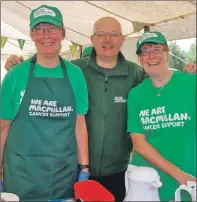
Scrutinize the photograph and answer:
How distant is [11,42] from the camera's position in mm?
6438

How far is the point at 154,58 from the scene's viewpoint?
121 centimetres

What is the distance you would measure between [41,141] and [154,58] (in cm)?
56

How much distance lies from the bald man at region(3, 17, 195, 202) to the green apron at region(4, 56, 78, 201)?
0.27 meters

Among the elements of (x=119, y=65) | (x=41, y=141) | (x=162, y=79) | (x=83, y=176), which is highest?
(x=119, y=65)

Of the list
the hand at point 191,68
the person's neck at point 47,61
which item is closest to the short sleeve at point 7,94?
the person's neck at point 47,61

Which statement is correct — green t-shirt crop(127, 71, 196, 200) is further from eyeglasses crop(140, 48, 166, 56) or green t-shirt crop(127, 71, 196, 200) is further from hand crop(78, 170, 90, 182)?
hand crop(78, 170, 90, 182)

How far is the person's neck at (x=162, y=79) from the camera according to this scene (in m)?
1.19

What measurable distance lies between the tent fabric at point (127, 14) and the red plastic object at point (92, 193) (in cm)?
204

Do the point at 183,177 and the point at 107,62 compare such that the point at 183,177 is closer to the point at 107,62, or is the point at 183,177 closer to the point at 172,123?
the point at 172,123

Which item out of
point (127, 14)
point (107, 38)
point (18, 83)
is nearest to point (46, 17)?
point (18, 83)

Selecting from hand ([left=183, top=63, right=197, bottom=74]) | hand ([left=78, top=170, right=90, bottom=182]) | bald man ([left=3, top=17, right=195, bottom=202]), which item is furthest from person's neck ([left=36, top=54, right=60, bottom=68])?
hand ([left=183, top=63, right=197, bottom=74])

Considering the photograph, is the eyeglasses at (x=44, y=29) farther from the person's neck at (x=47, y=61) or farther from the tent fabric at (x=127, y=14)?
the tent fabric at (x=127, y=14)

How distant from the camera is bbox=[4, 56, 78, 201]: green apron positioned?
1148 millimetres

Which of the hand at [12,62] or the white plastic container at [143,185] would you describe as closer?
the white plastic container at [143,185]
